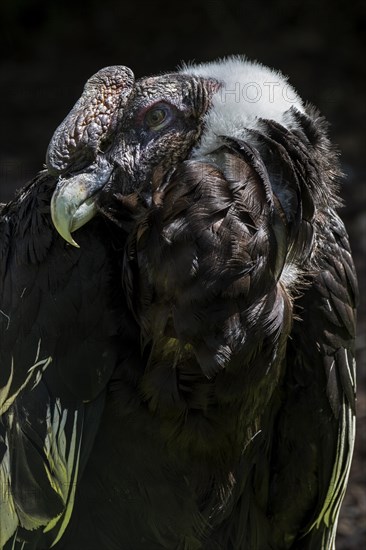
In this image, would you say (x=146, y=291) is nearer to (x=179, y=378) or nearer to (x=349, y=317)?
(x=179, y=378)

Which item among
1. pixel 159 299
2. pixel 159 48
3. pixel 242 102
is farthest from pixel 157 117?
pixel 159 48

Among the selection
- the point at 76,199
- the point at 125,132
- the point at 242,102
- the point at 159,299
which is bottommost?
the point at 159,299

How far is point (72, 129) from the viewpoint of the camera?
11.7ft

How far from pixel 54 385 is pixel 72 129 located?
3.03ft

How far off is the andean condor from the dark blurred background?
602cm

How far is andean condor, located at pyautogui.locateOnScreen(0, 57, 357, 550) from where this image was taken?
350 centimetres

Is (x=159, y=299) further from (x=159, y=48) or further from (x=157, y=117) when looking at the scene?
(x=159, y=48)

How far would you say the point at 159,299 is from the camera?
3.54 meters

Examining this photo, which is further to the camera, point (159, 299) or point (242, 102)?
point (242, 102)

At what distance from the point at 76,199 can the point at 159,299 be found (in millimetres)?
440

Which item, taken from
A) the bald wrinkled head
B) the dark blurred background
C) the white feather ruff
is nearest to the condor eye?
the bald wrinkled head

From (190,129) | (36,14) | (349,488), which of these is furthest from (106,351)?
(36,14)

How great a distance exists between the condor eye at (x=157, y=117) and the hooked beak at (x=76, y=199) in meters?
0.23

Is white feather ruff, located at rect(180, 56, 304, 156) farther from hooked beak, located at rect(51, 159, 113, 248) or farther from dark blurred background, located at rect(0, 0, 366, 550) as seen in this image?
dark blurred background, located at rect(0, 0, 366, 550)
